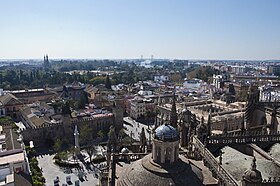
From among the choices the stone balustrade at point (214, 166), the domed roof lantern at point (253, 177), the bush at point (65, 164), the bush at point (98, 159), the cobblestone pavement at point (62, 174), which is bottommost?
the cobblestone pavement at point (62, 174)

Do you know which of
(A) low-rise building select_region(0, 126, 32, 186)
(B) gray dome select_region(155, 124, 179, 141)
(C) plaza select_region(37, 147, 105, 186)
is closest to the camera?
(B) gray dome select_region(155, 124, 179, 141)

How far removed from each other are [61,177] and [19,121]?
46.7 m

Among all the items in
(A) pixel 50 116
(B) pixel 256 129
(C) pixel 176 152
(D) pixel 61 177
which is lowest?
(D) pixel 61 177

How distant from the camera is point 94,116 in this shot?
245ft

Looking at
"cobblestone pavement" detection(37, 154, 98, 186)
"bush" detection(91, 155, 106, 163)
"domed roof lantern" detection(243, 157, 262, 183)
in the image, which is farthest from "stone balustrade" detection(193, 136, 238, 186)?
"bush" detection(91, 155, 106, 163)

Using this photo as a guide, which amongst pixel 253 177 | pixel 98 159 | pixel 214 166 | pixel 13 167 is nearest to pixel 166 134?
pixel 214 166

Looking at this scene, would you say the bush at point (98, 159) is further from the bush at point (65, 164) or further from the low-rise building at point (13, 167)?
the low-rise building at point (13, 167)

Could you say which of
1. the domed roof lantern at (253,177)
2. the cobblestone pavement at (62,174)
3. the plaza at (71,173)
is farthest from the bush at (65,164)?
the domed roof lantern at (253,177)

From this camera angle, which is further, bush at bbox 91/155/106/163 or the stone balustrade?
bush at bbox 91/155/106/163

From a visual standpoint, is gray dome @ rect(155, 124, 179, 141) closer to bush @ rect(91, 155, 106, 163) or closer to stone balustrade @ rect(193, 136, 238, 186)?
stone balustrade @ rect(193, 136, 238, 186)

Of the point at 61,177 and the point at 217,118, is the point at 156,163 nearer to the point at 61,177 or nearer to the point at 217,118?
the point at 61,177

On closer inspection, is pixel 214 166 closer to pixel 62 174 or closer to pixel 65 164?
pixel 62 174

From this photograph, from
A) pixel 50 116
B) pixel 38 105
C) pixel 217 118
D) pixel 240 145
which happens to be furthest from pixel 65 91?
pixel 240 145

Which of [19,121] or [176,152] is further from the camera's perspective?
[19,121]
